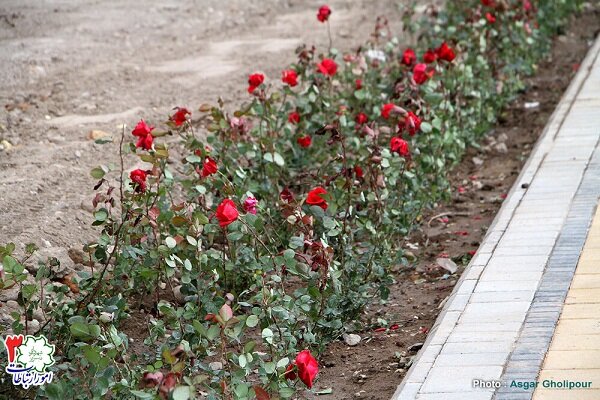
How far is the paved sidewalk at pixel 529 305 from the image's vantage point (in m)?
3.44

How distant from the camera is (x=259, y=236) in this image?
4.64 meters

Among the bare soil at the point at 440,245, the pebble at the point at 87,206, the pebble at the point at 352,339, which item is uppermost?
the pebble at the point at 87,206

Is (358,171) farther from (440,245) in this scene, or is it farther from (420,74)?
(420,74)

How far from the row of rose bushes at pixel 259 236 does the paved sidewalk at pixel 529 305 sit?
388 millimetres

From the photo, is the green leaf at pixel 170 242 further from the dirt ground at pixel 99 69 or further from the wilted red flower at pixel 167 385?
the wilted red flower at pixel 167 385

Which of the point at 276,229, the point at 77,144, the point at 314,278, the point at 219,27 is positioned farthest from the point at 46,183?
the point at 219,27

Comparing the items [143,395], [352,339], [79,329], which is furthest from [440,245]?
[143,395]

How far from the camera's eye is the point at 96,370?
3.35 meters

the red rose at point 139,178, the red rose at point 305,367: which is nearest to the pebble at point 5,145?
the red rose at point 139,178

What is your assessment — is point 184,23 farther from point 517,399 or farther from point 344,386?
point 517,399

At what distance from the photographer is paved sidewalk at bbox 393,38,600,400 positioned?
3441mm

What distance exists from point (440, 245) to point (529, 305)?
115cm

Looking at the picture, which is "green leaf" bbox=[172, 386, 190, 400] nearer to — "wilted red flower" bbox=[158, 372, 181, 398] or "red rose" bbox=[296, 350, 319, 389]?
"wilted red flower" bbox=[158, 372, 181, 398]

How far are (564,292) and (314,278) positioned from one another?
94cm
